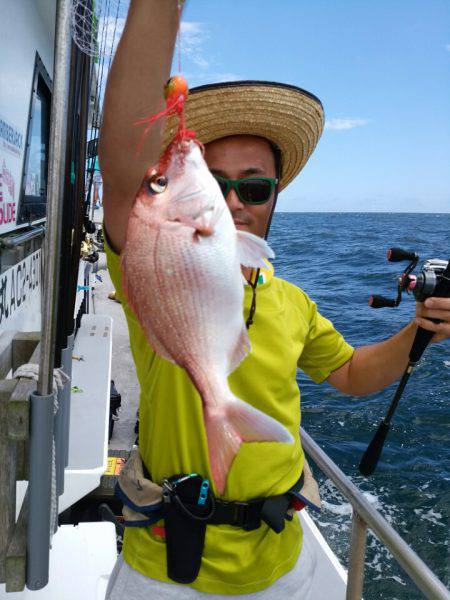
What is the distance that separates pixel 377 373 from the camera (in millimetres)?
2080

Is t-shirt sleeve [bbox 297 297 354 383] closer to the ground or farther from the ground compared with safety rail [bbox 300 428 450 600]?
farther from the ground

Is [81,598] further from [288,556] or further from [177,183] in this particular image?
[177,183]

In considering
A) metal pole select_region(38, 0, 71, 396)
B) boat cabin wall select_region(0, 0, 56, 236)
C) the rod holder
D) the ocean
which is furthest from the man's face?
the ocean

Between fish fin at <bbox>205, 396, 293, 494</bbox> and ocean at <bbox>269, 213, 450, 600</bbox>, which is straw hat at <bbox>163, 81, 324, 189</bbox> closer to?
fish fin at <bbox>205, 396, 293, 494</bbox>

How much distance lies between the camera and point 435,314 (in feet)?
5.64

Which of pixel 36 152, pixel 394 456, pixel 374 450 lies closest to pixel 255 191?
pixel 374 450

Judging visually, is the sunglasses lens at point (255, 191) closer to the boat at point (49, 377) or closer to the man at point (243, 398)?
the man at point (243, 398)

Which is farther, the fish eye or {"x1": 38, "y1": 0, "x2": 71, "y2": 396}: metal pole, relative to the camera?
{"x1": 38, "y1": 0, "x2": 71, "y2": 396}: metal pole

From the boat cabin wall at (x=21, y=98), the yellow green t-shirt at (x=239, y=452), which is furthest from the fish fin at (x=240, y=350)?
the boat cabin wall at (x=21, y=98)

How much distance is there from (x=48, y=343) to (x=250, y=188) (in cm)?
69

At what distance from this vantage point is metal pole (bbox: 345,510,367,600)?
2.14m

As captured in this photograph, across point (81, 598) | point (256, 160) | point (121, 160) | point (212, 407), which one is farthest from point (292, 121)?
point (81, 598)

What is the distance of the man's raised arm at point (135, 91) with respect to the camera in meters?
1.00

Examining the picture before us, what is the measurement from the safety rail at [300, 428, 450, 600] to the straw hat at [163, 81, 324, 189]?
147cm
